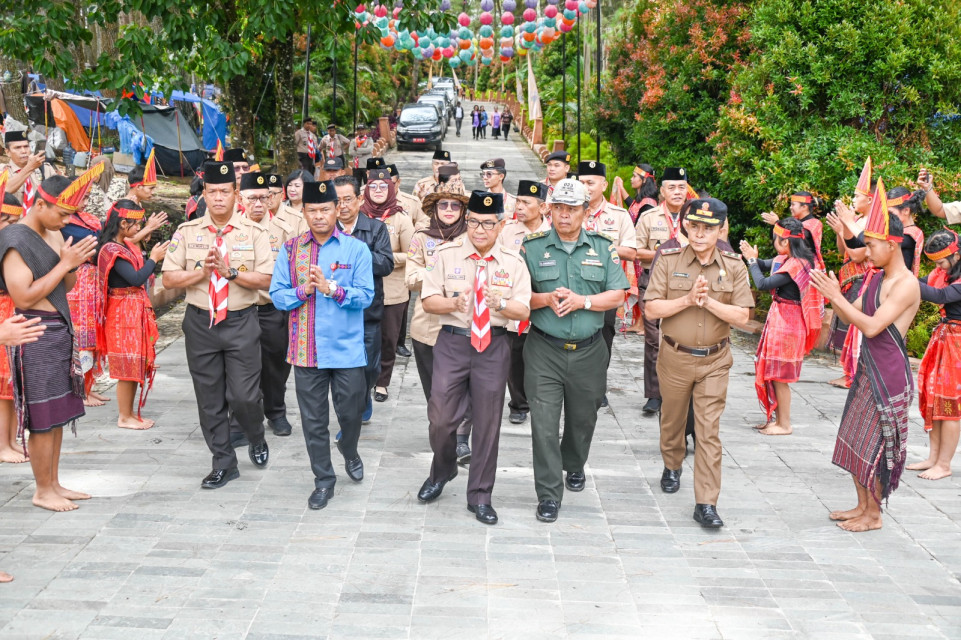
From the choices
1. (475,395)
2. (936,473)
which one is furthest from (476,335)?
(936,473)

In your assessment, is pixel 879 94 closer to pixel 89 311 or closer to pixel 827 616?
pixel 827 616

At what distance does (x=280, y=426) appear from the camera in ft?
23.9

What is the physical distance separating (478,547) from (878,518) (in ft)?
8.23

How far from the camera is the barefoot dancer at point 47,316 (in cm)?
522

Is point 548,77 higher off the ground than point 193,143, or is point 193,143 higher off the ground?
point 548,77

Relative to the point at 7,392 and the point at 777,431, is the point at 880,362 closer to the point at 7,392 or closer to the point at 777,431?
the point at 777,431

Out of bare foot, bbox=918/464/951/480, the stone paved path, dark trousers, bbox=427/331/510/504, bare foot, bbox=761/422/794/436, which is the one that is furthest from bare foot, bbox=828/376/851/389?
dark trousers, bbox=427/331/510/504

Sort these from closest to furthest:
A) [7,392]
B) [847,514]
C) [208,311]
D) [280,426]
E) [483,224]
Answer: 1. [483,224]
2. [847,514]
3. [208,311]
4. [7,392]
5. [280,426]

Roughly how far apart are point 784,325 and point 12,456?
598 centimetres

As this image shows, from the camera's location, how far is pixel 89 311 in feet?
24.3

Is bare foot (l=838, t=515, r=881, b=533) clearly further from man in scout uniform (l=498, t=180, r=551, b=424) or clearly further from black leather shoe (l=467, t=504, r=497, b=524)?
man in scout uniform (l=498, t=180, r=551, b=424)

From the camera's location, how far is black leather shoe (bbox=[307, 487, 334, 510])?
5758mm

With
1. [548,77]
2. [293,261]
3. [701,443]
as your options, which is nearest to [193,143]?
[293,261]

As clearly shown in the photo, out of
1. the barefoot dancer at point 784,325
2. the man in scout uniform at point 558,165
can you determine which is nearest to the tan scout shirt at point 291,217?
the man in scout uniform at point 558,165
